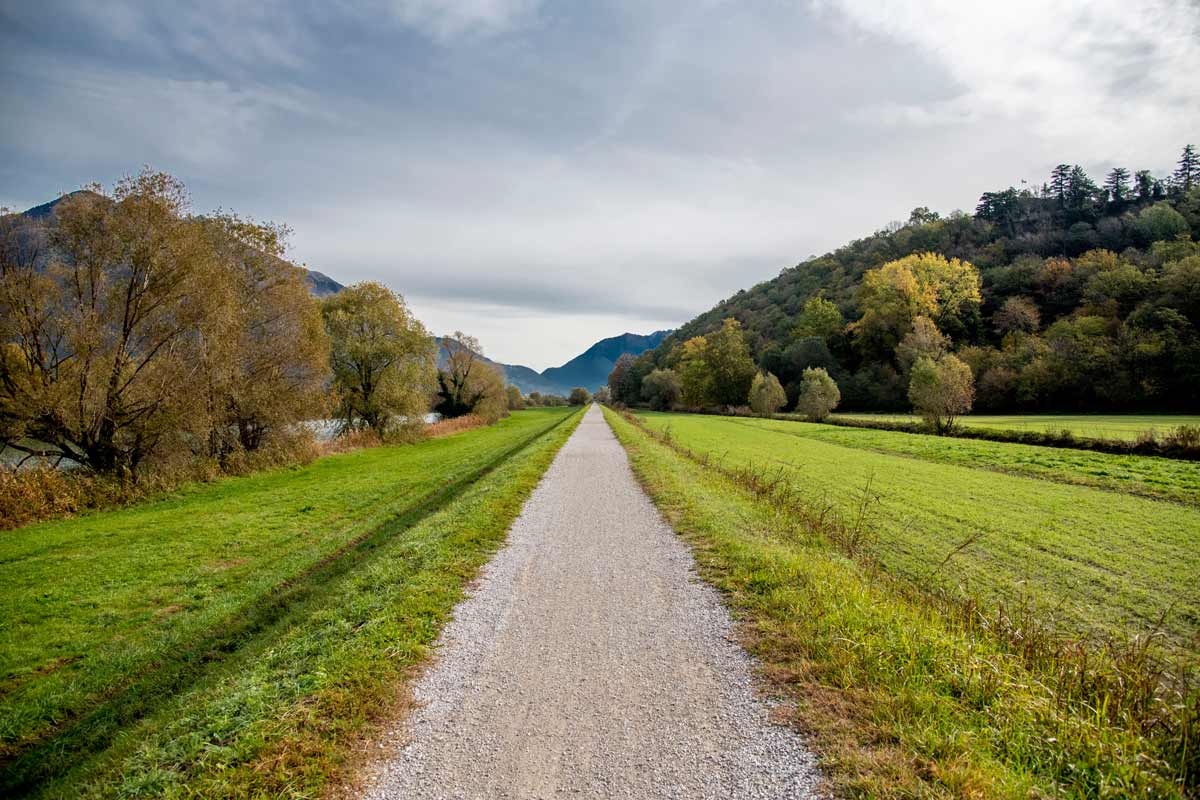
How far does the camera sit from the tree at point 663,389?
330ft

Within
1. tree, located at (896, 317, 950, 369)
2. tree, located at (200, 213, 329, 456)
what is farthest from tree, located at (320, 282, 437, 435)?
tree, located at (896, 317, 950, 369)

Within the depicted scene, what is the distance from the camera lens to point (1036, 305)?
67000 millimetres

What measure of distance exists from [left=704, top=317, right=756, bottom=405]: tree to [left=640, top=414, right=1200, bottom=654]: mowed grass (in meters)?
55.8

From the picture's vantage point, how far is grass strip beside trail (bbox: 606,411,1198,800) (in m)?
2.91

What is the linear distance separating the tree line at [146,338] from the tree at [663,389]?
80250 millimetres

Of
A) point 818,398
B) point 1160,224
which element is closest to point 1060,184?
point 1160,224

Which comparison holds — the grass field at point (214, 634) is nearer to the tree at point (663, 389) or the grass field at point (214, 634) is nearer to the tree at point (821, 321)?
the tree at point (821, 321)

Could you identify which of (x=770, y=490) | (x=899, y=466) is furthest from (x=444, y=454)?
(x=899, y=466)

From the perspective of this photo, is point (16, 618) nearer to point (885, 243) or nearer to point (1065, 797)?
point (1065, 797)

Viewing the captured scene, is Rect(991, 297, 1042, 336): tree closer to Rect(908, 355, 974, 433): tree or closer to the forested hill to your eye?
the forested hill

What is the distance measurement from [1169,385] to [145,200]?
226 feet

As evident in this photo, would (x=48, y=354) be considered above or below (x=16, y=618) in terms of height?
above

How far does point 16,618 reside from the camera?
25.1 ft

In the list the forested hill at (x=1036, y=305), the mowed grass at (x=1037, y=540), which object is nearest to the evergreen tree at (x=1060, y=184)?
the forested hill at (x=1036, y=305)
